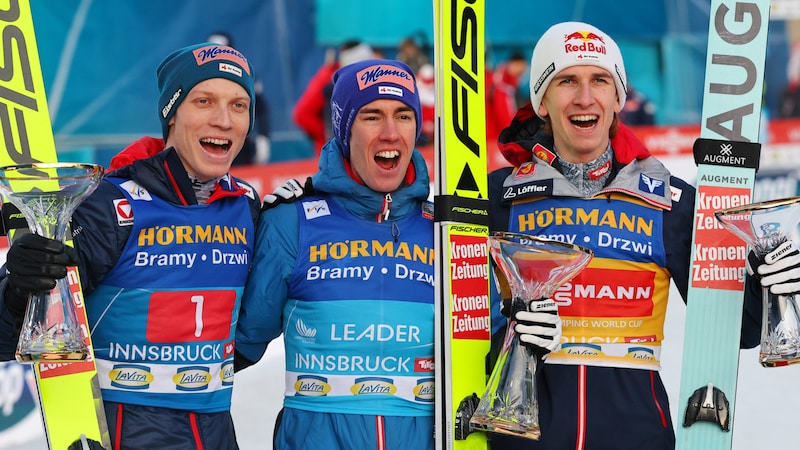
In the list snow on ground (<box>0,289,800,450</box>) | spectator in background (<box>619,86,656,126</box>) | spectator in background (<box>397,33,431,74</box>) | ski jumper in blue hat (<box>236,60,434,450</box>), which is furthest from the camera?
spectator in background (<box>619,86,656,126</box>)

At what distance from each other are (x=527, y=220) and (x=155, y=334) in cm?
115

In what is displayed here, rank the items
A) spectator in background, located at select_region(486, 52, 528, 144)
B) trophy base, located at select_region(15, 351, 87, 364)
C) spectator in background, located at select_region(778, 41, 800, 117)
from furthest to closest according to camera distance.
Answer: spectator in background, located at select_region(778, 41, 800, 117), spectator in background, located at select_region(486, 52, 528, 144), trophy base, located at select_region(15, 351, 87, 364)

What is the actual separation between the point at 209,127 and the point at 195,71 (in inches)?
6.9

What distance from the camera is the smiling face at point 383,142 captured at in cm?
328

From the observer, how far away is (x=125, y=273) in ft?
10.2

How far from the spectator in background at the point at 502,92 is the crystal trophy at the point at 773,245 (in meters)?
7.05

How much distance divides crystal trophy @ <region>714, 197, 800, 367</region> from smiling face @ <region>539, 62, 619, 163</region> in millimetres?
477

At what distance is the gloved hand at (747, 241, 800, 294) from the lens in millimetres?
2945

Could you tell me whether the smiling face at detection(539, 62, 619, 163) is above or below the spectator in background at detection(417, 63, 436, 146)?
below

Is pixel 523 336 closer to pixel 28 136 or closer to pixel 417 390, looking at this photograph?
pixel 417 390

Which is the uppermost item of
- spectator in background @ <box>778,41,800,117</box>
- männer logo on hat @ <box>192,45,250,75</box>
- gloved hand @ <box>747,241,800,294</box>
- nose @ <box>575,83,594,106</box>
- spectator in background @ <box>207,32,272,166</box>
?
spectator in background @ <box>778,41,800,117</box>

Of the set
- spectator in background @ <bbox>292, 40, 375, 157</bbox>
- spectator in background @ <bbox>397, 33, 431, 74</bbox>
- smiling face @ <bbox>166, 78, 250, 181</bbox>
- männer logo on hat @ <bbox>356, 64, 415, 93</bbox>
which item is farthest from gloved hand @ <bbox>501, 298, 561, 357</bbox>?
spectator in background @ <bbox>397, 33, 431, 74</bbox>

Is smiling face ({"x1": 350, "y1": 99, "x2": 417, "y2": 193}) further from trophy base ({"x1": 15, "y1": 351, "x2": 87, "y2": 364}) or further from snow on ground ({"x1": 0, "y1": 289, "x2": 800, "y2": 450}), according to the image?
snow on ground ({"x1": 0, "y1": 289, "x2": 800, "y2": 450})

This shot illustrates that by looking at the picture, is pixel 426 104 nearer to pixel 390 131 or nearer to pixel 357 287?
pixel 390 131
